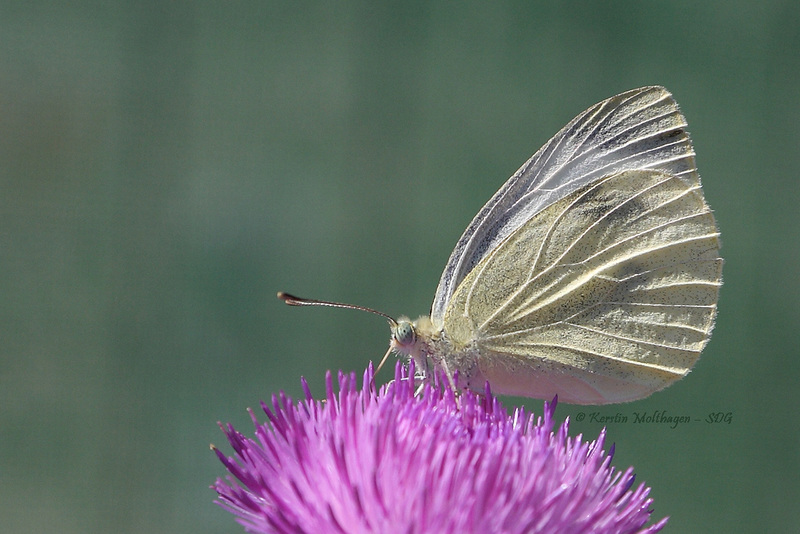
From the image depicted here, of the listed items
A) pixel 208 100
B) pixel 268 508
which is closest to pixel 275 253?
pixel 208 100

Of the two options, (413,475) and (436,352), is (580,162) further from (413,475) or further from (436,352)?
(413,475)

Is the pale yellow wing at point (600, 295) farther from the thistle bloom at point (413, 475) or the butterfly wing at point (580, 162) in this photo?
the thistle bloom at point (413, 475)

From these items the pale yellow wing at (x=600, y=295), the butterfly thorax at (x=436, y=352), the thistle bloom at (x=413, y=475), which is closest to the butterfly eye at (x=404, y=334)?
the butterfly thorax at (x=436, y=352)

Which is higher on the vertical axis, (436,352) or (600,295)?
(600,295)

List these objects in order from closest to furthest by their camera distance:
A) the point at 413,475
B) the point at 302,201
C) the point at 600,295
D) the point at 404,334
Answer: the point at 413,475, the point at 404,334, the point at 600,295, the point at 302,201

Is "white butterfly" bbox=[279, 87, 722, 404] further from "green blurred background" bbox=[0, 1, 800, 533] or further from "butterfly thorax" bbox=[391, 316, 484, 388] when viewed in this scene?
"green blurred background" bbox=[0, 1, 800, 533]

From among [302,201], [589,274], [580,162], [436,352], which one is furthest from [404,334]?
[302,201]

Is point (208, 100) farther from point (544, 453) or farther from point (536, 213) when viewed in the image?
point (544, 453)

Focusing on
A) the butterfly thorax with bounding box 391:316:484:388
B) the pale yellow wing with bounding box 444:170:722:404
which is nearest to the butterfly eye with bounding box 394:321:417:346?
the butterfly thorax with bounding box 391:316:484:388
